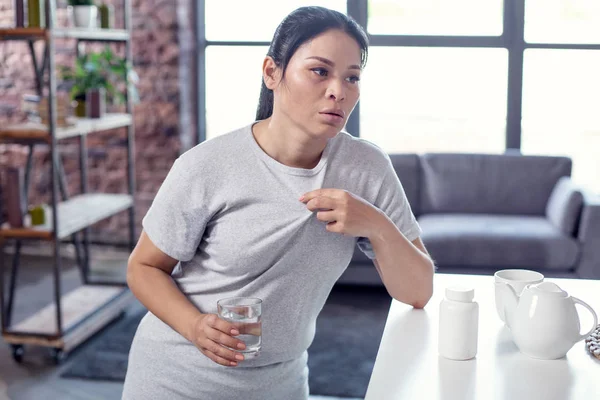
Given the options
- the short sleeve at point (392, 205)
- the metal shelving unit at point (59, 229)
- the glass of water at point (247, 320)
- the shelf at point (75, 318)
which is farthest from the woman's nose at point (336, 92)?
the shelf at point (75, 318)

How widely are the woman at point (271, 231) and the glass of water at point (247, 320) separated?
0.11 metres

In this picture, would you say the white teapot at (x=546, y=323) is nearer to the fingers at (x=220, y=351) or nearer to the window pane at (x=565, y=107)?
the fingers at (x=220, y=351)

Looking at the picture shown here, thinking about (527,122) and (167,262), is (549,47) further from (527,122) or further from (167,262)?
(167,262)

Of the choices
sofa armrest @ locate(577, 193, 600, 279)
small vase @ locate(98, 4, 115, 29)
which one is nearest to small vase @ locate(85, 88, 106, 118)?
small vase @ locate(98, 4, 115, 29)

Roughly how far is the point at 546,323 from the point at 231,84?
13.2 feet

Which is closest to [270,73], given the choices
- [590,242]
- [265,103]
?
[265,103]

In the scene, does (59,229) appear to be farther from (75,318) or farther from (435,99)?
(435,99)

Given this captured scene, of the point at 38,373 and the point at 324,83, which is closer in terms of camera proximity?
the point at 324,83

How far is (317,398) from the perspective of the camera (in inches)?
115

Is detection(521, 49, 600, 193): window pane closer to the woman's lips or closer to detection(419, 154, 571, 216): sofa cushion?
detection(419, 154, 571, 216): sofa cushion

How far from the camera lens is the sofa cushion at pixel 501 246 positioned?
12.5ft

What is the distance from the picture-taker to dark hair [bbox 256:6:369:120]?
1.45m

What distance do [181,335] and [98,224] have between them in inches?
147

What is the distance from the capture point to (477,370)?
4.18 feet
